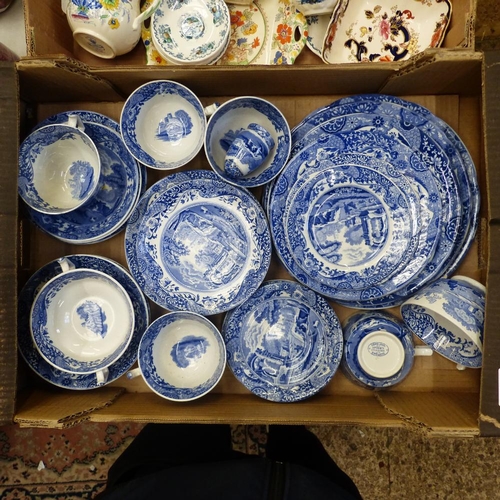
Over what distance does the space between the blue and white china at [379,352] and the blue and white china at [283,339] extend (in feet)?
0.11

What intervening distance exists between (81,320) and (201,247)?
28 centimetres

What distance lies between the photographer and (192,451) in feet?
3.25

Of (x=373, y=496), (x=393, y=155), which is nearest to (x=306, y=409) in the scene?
(x=393, y=155)

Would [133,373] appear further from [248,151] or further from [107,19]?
[107,19]

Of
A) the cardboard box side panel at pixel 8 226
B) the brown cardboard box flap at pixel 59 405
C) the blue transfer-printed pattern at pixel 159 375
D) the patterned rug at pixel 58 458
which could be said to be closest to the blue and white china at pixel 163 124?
the cardboard box side panel at pixel 8 226

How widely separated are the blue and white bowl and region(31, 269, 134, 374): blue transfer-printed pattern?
436 mm

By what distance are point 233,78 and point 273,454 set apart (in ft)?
2.87

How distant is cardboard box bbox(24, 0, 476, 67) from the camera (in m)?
0.72

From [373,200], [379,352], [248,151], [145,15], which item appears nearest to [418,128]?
[373,200]

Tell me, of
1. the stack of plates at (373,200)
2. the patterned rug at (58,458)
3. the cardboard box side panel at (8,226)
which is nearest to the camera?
the cardboard box side panel at (8,226)

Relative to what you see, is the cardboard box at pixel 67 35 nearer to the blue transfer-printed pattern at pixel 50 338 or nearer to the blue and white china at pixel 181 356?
the blue transfer-printed pattern at pixel 50 338

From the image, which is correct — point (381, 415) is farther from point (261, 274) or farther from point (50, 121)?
point (50, 121)

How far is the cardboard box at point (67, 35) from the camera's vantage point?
716 mm

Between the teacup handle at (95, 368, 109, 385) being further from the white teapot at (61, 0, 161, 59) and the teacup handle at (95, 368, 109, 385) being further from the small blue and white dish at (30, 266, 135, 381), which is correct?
the white teapot at (61, 0, 161, 59)
